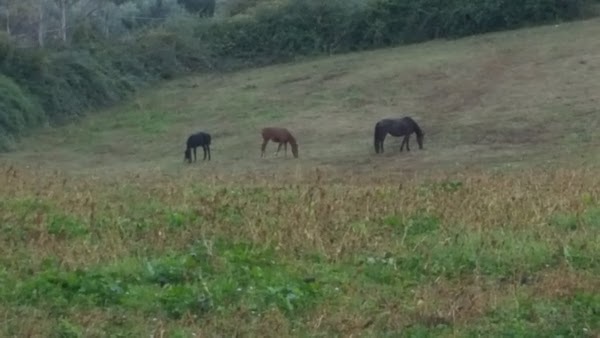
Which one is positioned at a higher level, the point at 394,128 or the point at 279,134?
the point at 394,128

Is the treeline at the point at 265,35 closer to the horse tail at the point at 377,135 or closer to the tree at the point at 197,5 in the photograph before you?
the tree at the point at 197,5

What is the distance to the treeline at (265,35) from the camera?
5138 centimetres

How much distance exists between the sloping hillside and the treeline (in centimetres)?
180

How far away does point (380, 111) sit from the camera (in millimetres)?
42969

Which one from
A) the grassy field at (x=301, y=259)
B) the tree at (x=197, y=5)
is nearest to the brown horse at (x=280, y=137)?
the grassy field at (x=301, y=259)

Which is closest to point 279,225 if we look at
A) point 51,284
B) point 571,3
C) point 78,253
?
point 78,253

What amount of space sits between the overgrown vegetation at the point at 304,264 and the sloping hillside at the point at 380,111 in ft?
54.7

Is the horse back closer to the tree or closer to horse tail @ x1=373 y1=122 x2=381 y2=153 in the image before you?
horse tail @ x1=373 y1=122 x2=381 y2=153

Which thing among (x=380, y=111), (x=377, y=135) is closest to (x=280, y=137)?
(x=377, y=135)

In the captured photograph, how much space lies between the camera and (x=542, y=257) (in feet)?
32.8

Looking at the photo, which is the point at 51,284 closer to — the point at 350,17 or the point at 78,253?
the point at 78,253

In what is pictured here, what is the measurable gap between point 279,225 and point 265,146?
25952mm

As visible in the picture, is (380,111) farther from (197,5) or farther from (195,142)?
(197,5)

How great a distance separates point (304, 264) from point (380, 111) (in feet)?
109
